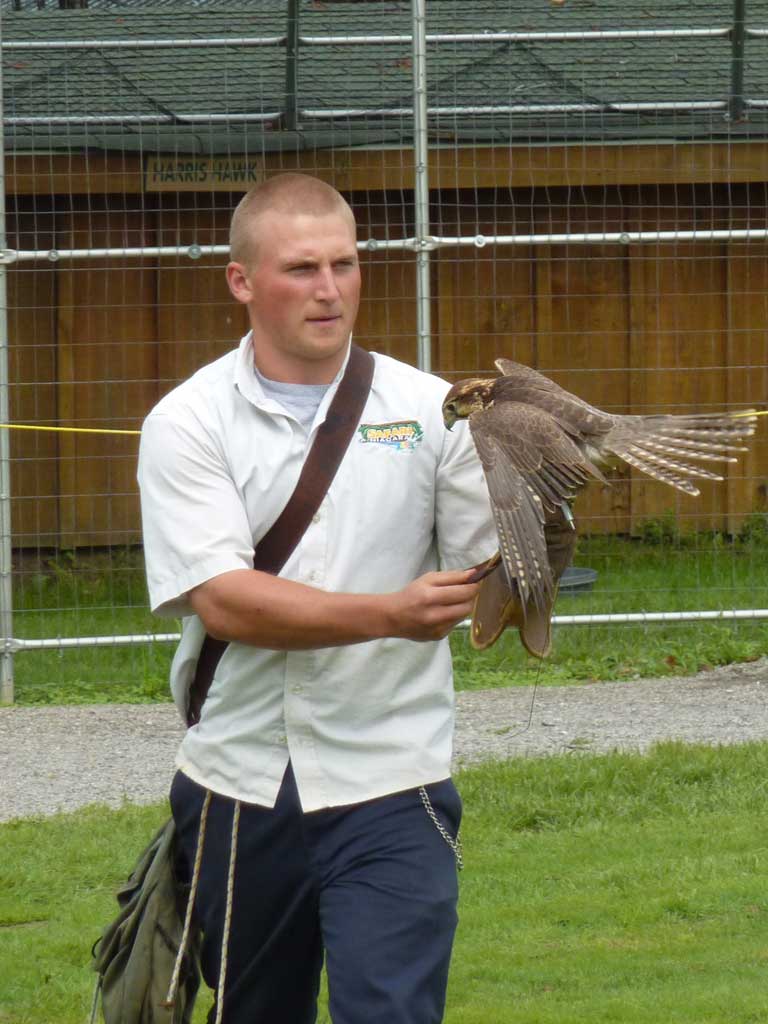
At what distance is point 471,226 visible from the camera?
9.88 m

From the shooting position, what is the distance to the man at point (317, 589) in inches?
118

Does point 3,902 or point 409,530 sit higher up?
point 409,530

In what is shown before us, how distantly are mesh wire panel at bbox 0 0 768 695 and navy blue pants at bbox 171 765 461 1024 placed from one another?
201 inches

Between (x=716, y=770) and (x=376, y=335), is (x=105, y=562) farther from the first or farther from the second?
(x=716, y=770)

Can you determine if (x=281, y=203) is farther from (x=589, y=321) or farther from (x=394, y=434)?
(x=589, y=321)

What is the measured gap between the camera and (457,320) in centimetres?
990

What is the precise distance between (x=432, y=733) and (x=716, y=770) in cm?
352

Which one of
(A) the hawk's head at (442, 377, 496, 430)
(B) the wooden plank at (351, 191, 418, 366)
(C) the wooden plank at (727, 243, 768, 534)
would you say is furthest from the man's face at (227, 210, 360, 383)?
(C) the wooden plank at (727, 243, 768, 534)

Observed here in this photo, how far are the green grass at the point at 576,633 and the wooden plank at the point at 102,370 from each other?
26.8 inches

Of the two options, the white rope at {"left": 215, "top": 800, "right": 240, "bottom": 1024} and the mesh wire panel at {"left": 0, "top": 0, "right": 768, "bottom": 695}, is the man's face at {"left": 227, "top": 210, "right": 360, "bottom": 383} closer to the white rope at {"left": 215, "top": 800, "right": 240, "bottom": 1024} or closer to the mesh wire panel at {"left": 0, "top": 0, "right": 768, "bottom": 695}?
the white rope at {"left": 215, "top": 800, "right": 240, "bottom": 1024}

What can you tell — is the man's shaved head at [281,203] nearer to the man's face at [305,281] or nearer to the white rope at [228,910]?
the man's face at [305,281]

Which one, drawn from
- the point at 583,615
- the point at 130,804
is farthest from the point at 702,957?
the point at 583,615

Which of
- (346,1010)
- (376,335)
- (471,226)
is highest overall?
(471,226)

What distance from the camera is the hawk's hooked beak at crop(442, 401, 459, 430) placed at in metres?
3.16
